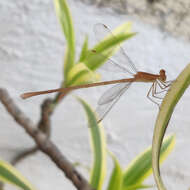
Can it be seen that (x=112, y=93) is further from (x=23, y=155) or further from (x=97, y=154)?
(x=23, y=155)

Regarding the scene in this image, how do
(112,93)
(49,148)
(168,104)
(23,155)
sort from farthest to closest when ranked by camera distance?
(23,155)
(49,148)
(112,93)
(168,104)

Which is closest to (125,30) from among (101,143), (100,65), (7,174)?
(100,65)

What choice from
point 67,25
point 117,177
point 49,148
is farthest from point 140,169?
point 67,25

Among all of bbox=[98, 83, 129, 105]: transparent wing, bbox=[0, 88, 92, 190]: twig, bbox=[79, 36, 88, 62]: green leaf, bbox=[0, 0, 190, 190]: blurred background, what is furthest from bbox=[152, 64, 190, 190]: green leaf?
bbox=[0, 0, 190, 190]: blurred background

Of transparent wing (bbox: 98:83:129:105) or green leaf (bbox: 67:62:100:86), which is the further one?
green leaf (bbox: 67:62:100:86)

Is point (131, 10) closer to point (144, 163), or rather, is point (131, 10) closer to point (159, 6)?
point (159, 6)

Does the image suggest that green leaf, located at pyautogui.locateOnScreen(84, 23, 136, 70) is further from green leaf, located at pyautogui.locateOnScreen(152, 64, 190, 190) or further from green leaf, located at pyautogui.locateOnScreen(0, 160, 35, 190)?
green leaf, located at pyautogui.locateOnScreen(152, 64, 190, 190)
